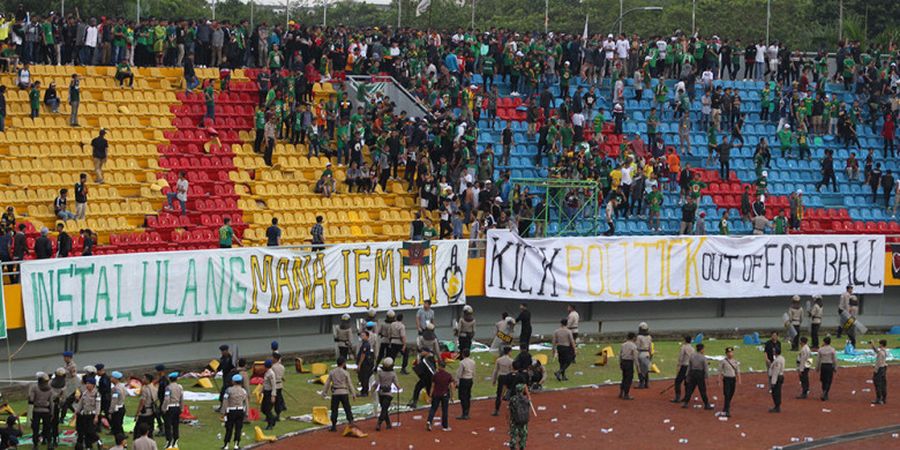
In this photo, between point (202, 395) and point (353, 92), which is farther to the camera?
point (353, 92)

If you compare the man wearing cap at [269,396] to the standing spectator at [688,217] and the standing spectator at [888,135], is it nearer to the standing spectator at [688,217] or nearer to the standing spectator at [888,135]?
the standing spectator at [688,217]

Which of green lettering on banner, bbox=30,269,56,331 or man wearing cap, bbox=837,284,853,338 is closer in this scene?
green lettering on banner, bbox=30,269,56,331

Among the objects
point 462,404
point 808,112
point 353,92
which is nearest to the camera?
point 462,404

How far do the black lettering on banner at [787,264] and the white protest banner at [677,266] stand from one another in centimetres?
3

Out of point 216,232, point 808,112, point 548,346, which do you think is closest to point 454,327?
point 548,346

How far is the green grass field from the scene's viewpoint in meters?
29.4

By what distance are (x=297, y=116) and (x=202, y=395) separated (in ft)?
44.5

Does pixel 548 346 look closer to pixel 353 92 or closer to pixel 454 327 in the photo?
pixel 454 327

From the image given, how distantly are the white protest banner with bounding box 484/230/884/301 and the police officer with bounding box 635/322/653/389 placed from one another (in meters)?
6.32

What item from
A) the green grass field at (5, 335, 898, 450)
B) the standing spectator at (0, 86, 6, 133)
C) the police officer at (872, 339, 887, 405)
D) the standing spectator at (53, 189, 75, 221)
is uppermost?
the standing spectator at (0, 86, 6, 133)

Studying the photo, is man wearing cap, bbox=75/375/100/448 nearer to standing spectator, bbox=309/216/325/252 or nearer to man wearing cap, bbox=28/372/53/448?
man wearing cap, bbox=28/372/53/448

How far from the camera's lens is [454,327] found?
129ft

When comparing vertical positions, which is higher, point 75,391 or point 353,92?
point 353,92

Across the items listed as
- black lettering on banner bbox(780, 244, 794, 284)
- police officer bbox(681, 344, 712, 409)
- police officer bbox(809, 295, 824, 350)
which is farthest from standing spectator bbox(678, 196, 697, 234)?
police officer bbox(681, 344, 712, 409)
